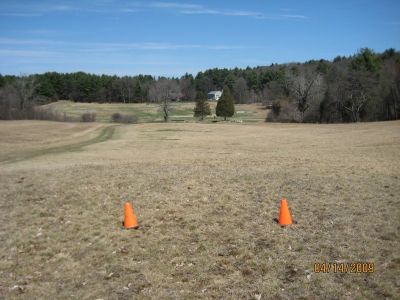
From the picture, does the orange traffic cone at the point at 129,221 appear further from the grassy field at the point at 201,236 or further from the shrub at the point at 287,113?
the shrub at the point at 287,113

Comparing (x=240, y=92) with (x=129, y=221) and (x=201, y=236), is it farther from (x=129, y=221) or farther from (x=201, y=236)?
(x=201, y=236)

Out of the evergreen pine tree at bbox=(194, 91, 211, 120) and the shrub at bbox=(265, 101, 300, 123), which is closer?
the shrub at bbox=(265, 101, 300, 123)

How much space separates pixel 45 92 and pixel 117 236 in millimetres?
133165

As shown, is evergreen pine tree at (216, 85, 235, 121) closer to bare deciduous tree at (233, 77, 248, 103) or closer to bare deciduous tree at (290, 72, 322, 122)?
bare deciduous tree at (290, 72, 322, 122)

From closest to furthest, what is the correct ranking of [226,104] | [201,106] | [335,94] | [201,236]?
[201,236] → [335,94] → [226,104] → [201,106]

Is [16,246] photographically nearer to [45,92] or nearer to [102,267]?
[102,267]

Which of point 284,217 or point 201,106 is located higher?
point 201,106

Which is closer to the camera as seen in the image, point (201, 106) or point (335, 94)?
point (335, 94)

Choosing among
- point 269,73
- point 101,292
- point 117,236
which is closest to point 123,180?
point 117,236

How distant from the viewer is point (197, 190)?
12.7 meters
